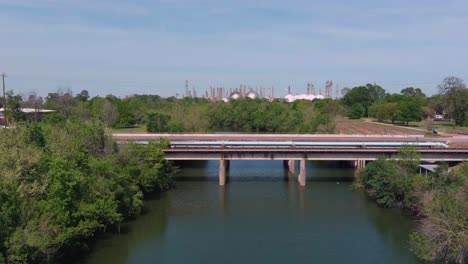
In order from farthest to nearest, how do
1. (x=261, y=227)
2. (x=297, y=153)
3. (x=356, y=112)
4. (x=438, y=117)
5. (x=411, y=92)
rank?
(x=411, y=92) → (x=356, y=112) → (x=438, y=117) → (x=297, y=153) → (x=261, y=227)

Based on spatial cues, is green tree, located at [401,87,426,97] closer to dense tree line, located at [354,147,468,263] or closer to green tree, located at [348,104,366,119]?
green tree, located at [348,104,366,119]

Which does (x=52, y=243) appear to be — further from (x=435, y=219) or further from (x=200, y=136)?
(x=200, y=136)

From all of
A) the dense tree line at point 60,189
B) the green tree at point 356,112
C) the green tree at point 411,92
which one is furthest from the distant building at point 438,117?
the dense tree line at point 60,189

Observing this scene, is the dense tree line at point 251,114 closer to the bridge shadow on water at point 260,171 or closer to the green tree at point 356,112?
the green tree at point 356,112

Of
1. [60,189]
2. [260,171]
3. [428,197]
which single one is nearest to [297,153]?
[260,171]

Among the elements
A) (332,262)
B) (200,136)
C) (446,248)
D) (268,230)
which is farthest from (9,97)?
(446,248)

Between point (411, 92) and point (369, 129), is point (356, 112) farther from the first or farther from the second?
point (411, 92)
